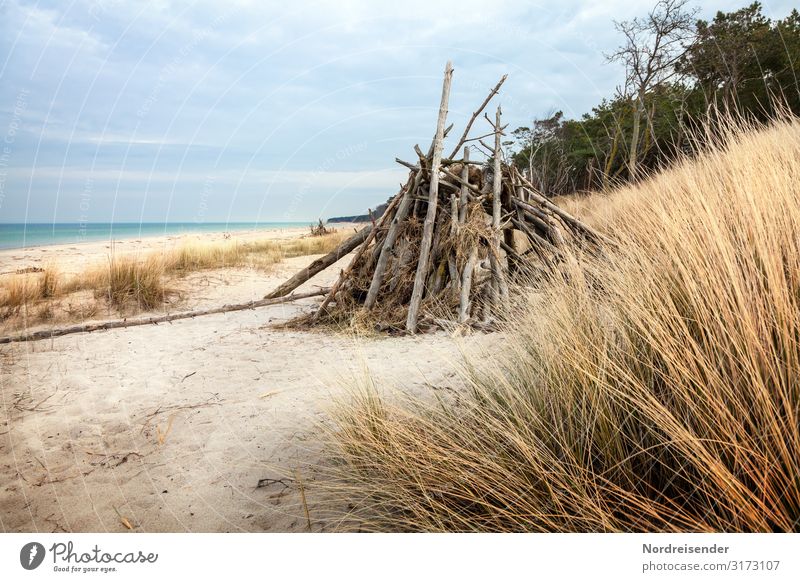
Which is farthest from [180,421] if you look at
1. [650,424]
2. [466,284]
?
[466,284]

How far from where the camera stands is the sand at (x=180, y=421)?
1.91 meters

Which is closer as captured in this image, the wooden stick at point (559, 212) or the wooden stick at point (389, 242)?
the wooden stick at point (389, 242)

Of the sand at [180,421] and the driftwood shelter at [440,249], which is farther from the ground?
the driftwood shelter at [440,249]

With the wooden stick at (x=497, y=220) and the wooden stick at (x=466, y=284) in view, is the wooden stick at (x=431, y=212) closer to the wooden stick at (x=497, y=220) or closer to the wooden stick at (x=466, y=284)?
the wooden stick at (x=466, y=284)

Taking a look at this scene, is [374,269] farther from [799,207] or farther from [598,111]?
[598,111]

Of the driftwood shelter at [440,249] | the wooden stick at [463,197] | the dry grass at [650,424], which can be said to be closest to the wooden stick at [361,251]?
the driftwood shelter at [440,249]

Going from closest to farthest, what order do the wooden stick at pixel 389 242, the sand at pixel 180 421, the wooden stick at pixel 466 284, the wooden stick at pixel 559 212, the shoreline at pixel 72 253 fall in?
1. the sand at pixel 180 421
2. the wooden stick at pixel 466 284
3. the wooden stick at pixel 389 242
4. the wooden stick at pixel 559 212
5. the shoreline at pixel 72 253

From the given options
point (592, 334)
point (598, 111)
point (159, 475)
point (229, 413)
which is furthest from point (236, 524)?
point (598, 111)

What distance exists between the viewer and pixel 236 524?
6.00ft

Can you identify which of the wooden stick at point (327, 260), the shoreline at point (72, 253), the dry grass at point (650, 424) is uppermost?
the shoreline at point (72, 253)

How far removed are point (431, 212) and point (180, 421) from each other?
3.21 meters

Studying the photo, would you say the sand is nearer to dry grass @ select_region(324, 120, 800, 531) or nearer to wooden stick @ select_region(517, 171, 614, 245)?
dry grass @ select_region(324, 120, 800, 531)

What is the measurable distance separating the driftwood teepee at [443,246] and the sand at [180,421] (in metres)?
0.62

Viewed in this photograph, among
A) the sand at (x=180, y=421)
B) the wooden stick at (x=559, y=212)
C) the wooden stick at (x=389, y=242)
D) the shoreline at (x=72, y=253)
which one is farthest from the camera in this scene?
the shoreline at (x=72, y=253)
